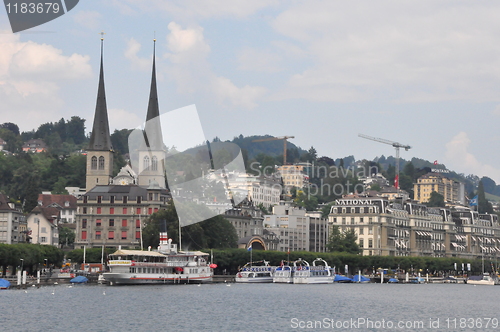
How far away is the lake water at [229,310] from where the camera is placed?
221ft

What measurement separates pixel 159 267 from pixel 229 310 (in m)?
38.6

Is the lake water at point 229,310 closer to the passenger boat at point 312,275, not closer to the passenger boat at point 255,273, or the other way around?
the passenger boat at point 255,273

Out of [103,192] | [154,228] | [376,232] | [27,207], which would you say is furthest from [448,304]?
[27,207]

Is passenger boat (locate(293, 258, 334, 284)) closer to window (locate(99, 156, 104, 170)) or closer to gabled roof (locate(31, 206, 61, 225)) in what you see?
window (locate(99, 156, 104, 170))

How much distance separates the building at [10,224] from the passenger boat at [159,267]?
41.5m

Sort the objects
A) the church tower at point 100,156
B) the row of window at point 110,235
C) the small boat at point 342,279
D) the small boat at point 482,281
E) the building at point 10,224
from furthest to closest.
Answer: the church tower at point 100,156
the small boat at point 482,281
the building at point 10,224
the row of window at point 110,235
the small boat at point 342,279

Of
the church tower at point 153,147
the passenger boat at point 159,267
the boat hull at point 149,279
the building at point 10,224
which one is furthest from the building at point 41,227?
the boat hull at point 149,279

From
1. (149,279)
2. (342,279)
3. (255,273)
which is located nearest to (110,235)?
(255,273)

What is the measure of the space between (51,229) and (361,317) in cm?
10288

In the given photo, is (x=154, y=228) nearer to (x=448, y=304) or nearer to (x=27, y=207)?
(x=448, y=304)

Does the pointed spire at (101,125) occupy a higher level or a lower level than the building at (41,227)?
higher

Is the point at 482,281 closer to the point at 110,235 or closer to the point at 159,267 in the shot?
the point at 110,235

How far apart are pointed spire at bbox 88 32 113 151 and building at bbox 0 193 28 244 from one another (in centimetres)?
2029

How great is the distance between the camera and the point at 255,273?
134 metres
